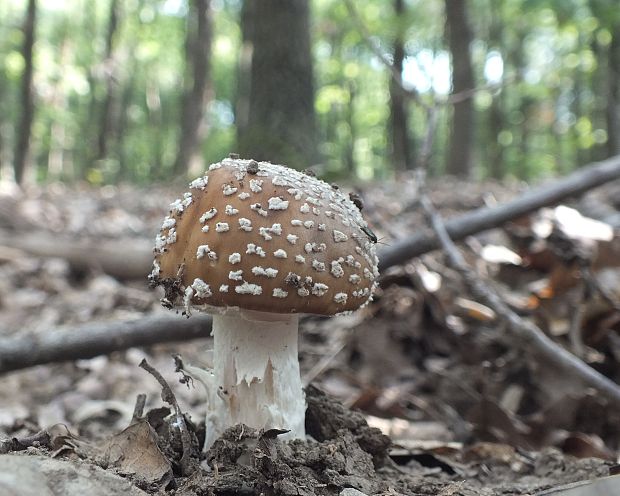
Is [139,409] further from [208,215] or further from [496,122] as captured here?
[496,122]

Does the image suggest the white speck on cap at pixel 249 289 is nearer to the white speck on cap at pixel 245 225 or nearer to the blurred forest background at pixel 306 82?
the white speck on cap at pixel 245 225

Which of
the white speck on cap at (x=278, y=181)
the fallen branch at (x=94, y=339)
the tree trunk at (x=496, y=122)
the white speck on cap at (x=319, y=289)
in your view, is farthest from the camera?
the tree trunk at (x=496, y=122)

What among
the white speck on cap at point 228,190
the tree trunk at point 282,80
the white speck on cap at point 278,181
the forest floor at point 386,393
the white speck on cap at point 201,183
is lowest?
the forest floor at point 386,393

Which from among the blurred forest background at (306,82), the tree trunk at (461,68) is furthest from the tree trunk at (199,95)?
the tree trunk at (461,68)

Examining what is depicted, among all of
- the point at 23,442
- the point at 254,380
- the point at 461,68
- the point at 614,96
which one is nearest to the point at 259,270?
the point at 254,380

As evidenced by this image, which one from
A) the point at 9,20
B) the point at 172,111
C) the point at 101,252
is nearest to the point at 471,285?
the point at 101,252
